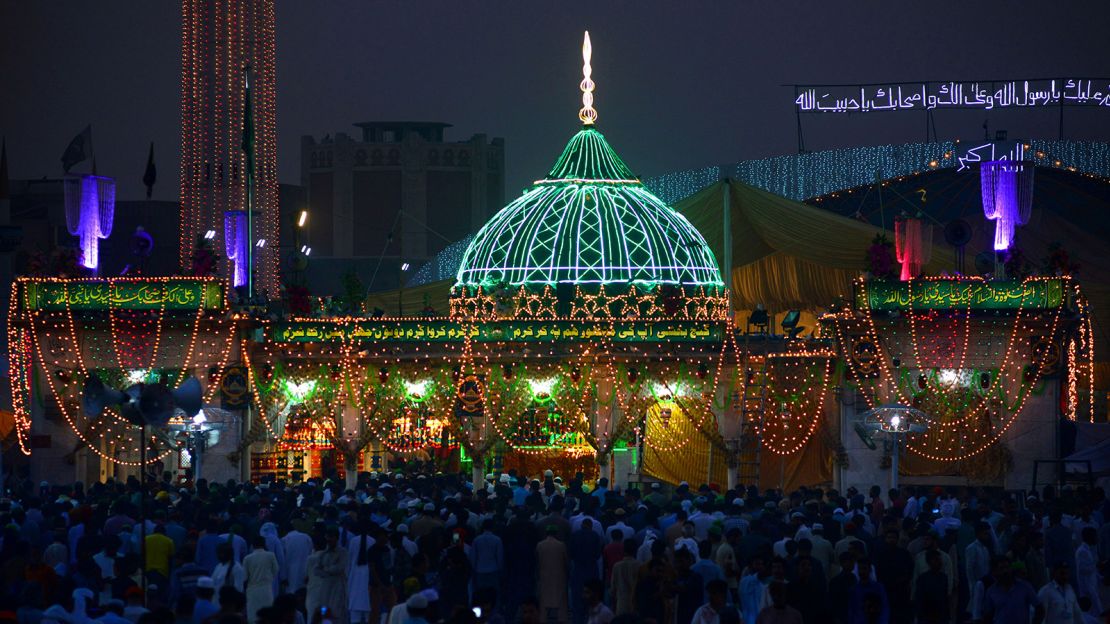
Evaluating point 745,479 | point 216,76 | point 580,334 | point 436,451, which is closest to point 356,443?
point 436,451

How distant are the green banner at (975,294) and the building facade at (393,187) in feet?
160

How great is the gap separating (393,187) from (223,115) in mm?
26407

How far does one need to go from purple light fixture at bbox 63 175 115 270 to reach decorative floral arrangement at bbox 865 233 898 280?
14.7 metres

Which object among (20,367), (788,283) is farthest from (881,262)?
(20,367)

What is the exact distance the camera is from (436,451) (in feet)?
124

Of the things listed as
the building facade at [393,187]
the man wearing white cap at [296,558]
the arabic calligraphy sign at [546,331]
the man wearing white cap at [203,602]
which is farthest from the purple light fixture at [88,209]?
the building facade at [393,187]

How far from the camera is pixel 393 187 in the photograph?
8575cm

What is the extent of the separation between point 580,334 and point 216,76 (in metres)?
26.7

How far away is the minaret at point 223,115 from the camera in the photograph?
58.2 meters

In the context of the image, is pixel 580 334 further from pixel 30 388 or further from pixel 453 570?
pixel 453 570

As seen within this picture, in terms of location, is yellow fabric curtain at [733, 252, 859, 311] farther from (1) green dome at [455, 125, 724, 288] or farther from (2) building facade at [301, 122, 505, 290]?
(2) building facade at [301, 122, 505, 290]

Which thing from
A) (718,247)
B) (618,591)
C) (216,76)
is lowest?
(618,591)

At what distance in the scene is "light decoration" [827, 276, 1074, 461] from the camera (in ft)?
113

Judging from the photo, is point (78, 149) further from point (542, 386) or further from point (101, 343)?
point (542, 386)
